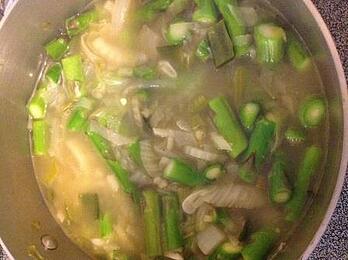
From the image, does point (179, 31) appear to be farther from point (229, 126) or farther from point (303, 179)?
point (303, 179)

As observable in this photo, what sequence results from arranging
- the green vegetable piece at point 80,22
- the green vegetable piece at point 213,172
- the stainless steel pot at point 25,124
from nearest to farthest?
1. the stainless steel pot at point 25,124
2. the green vegetable piece at point 213,172
3. the green vegetable piece at point 80,22

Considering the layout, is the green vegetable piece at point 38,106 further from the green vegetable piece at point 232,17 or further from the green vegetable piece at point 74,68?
the green vegetable piece at point 232,17

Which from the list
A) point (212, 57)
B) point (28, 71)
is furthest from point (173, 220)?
point (28, 71)

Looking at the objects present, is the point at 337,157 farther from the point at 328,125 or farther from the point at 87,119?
the point at 87,119

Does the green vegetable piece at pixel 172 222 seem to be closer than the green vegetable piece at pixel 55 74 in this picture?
Yes

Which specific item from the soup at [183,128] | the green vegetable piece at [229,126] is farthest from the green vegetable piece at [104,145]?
the green vegetable piece at [229,126]

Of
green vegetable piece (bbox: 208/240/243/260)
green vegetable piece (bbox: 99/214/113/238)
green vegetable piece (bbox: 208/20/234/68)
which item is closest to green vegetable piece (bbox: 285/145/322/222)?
green vegetable piece (bbox: 208/240/243/260)
